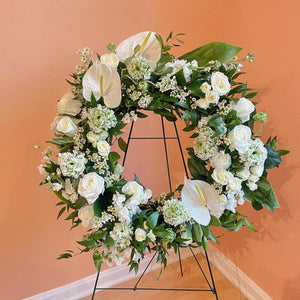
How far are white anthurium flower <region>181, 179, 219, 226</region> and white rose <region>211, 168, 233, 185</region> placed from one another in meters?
0.05

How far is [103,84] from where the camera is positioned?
0.89 metres

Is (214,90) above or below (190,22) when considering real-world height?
below

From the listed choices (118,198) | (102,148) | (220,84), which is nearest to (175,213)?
(118,198)

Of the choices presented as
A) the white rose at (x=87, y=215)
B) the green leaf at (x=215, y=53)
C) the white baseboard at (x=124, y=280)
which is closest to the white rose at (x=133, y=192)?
the white rose at (x=87, y=215)

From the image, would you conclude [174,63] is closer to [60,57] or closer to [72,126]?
[72,126]

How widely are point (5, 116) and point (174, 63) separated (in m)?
0.73

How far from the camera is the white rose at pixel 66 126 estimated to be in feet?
2.92

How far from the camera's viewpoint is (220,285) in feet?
5.29

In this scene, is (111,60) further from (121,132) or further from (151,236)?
(151,236)

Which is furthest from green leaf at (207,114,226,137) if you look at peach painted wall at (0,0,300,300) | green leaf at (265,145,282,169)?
peach painted wall at (0,0,300,300)

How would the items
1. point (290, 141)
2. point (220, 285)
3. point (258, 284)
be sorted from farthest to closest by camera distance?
point (220, 285) < point (258, 284) < point (290, 141)

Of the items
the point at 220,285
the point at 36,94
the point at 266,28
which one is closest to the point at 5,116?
the point at 36,94

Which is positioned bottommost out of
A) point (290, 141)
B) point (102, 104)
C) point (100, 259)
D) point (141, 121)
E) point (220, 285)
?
point (220, 285)

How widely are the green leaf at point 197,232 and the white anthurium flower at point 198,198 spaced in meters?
0.03
